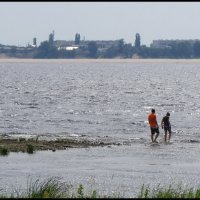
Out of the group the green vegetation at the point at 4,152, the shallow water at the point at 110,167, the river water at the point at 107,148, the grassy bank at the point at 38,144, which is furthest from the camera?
the grassy bank at the point at 38,144

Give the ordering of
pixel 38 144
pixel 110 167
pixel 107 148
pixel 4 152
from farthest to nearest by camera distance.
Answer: pixel 107 148 → pixel 38 144 → pixel 4 152 → pixel 110 167

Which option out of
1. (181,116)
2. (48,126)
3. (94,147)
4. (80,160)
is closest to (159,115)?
(181,116)

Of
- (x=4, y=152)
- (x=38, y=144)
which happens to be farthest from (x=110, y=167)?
(x=38, y=144)

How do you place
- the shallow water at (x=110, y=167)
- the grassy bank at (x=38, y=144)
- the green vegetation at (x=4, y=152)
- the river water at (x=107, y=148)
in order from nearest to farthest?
the shallow water at (x=110, y=167)
the river water at (x=107, y=148)
the green vegetation at (x=4, y=152)
the grassy bank at (x=38, y=144)

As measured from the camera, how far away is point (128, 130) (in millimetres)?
45812

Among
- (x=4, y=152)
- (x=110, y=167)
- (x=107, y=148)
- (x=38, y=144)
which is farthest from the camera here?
(x=107, y=148)

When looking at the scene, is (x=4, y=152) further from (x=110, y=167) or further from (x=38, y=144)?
(x=110, y=167)

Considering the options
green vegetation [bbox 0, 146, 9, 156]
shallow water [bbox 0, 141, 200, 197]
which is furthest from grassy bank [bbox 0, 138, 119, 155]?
shallow water [bbox 0, 141, 200, 197]

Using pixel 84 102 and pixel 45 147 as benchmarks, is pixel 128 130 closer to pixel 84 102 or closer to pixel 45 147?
pixel 45 147

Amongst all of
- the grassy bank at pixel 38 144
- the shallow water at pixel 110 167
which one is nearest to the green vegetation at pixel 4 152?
the grassy bank at pixel 38 144

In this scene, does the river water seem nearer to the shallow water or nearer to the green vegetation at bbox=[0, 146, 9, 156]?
the shallow water

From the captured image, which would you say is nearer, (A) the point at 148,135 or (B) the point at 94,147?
(B) the point at 94,147

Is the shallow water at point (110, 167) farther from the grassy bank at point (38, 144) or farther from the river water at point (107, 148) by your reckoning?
the grassy bank at point (38, 144)

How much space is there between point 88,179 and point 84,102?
54.0 metres
